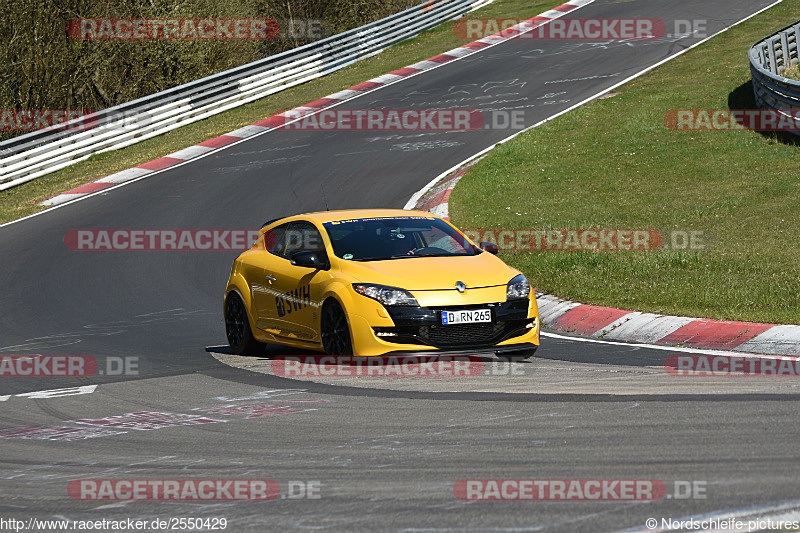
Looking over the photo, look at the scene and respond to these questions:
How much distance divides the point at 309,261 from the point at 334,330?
0.81m

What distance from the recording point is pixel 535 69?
34.2m

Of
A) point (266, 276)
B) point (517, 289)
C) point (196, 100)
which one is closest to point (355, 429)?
point (517, 289)

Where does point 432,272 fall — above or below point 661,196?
below

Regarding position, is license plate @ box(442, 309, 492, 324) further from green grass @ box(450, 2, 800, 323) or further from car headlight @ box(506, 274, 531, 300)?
green grass @ box(450, 2, 800, 323)

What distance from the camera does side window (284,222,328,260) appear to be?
11250mm

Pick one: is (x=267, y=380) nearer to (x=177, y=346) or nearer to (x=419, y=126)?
(x=177, y=346)

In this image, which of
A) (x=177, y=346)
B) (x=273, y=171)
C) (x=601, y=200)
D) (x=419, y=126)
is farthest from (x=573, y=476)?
(x=419, y=126)

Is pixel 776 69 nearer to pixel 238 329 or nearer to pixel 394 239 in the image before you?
pixel 394 239

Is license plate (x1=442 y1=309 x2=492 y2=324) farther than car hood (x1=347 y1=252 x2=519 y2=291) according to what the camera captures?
No

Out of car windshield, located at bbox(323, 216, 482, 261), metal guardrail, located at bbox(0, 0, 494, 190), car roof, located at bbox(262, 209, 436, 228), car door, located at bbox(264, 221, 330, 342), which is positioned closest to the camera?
car door, located at bbox(264, 221, 330, 342)

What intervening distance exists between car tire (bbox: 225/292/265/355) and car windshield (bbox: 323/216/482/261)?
4.55 feet

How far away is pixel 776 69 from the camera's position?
28.3 metres

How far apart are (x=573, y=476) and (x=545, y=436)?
0.96 meters

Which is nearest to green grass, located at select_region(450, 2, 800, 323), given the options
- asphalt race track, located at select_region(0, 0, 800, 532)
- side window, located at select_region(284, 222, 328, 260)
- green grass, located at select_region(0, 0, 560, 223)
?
asphalt race track, located at select_region(0, 0, 800, 532)
